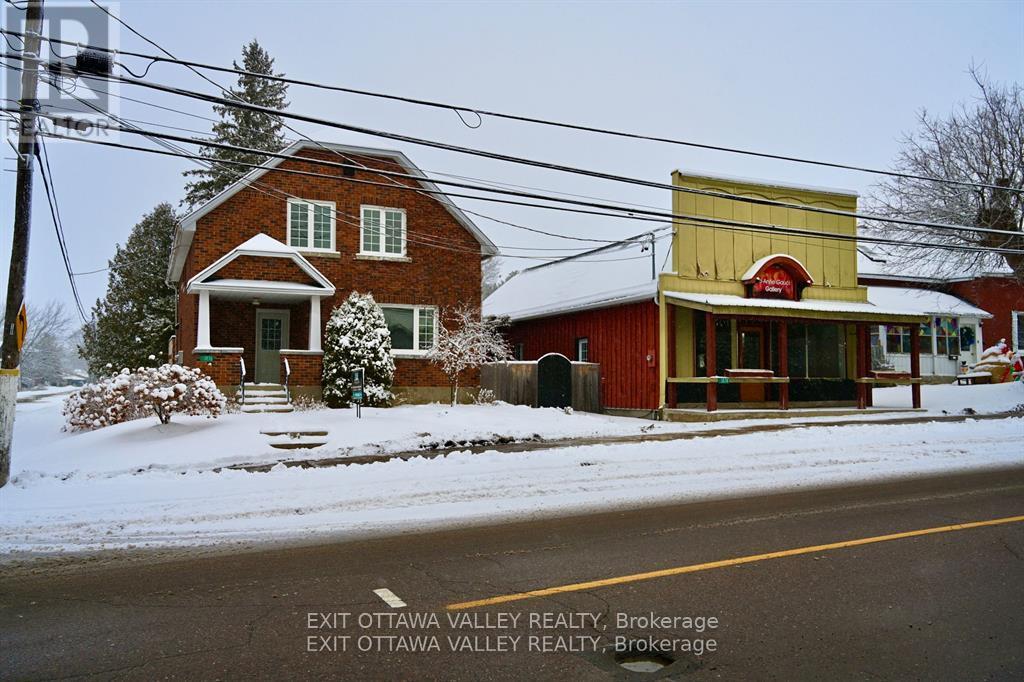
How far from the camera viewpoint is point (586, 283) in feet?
88.7

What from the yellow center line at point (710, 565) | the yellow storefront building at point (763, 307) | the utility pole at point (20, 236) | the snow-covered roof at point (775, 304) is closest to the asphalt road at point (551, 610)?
the yellow center line at point (710, 565)

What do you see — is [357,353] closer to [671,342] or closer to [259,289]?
[259,289]

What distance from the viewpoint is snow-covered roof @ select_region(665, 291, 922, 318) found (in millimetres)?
20438

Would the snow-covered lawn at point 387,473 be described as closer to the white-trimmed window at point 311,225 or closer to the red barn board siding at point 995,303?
the white-trimmed window at point 311,225

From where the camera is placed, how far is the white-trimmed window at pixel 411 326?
22438 mm

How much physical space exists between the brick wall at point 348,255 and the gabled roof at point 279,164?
0.59 ft

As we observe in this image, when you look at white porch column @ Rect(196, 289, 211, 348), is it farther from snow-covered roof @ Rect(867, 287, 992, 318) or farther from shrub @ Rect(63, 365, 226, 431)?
snow-covered roof @ Rect(867, 287, 992, 318)

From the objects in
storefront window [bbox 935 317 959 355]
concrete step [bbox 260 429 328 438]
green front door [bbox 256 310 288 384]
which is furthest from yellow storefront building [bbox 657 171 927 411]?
green front door [bbox 256 310 288 384]

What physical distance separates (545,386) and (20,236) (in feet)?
46.9

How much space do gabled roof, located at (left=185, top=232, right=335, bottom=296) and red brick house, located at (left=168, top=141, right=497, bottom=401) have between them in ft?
0.10

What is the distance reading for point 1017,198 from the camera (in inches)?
918

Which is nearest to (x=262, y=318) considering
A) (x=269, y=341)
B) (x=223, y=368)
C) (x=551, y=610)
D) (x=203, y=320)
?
(x=269, y=341)

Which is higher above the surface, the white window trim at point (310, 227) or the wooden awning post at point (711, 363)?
the white window trim at point (310, 227)

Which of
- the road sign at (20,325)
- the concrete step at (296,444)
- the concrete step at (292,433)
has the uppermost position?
the road sign at (20,325)
